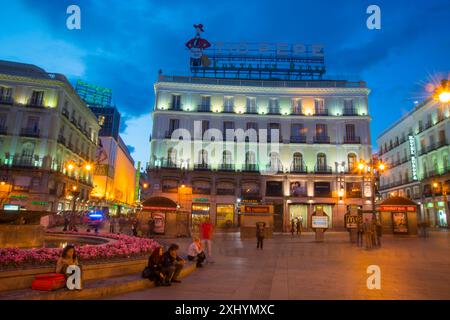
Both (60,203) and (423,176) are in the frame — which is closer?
(60,203)

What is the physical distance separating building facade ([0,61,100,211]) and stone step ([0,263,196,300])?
1240 inches

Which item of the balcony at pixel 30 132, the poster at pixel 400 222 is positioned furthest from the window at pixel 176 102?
the poster at pixel 400 222

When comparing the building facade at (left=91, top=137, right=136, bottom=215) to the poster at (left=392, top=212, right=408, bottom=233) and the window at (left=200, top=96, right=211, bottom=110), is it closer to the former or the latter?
the window at (left=200, top=96, right=211, bottom=110)

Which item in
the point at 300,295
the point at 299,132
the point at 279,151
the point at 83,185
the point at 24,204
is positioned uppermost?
the point at 299,132

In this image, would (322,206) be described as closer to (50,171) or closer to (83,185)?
(50,171)

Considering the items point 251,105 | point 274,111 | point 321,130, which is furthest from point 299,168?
point 251,105

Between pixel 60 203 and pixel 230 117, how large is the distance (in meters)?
23.9

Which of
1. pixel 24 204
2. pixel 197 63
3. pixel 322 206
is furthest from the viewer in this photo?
pixel 197 63

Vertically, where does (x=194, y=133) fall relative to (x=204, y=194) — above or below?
above

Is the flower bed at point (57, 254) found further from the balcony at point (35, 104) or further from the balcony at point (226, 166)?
the balcony at point (35, 104)

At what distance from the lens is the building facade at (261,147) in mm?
38281

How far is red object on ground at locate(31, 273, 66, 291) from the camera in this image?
18.9ft

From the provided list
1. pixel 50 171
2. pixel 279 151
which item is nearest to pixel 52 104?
pixel 50 171

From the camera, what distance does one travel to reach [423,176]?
4491cm
